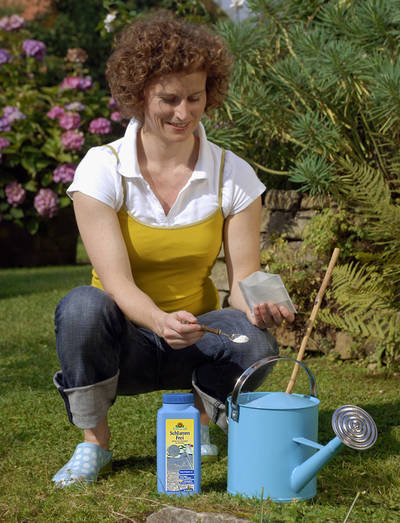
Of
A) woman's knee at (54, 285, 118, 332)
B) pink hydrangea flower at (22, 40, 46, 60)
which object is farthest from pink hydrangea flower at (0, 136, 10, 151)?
woman's knee at (54, 285, 118, 332)

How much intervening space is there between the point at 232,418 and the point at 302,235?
77.1 inches

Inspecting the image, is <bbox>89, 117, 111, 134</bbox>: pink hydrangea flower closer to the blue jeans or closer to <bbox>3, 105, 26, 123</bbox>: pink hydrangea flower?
<bbox>3, 105, 26, 123</bbox>: pink hydrangea flower

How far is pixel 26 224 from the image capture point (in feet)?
21.7

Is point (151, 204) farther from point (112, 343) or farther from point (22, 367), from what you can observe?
point (22, 367)

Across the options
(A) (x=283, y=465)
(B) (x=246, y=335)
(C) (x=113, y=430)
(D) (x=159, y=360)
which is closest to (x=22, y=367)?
(C) (x=113, y=430)

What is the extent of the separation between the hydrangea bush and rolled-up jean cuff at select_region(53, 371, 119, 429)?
445 centimetres

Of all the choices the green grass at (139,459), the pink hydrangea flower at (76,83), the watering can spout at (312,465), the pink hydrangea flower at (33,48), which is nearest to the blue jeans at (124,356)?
the green grass at (139,459)

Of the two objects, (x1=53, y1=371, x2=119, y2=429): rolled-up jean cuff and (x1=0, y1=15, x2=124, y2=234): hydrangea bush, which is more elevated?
(x1=0, y1=15, x2=124, y2=234): hydrangea bush

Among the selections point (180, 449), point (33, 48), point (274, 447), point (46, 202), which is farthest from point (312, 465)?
point (33, 48)

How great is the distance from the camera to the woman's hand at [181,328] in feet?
5.78

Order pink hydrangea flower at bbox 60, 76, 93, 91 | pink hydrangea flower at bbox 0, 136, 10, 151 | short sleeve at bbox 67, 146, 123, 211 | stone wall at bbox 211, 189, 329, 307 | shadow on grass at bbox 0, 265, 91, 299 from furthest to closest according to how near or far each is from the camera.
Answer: pink hydrangea flower at bbox 60, 76, 93, 91, pink hydrangea flower at bbox 0, 136, 10, 151, shadow on grass at bbox 0, 265, 91, 299, stone wall at bbox 211, 189, 329, 307, short sleeve at bbox 67, 146, 123, 211

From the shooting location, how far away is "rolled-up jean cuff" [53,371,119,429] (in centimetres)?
197

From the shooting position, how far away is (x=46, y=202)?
6254 mm

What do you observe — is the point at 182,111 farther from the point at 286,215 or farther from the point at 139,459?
the point at 286,215
